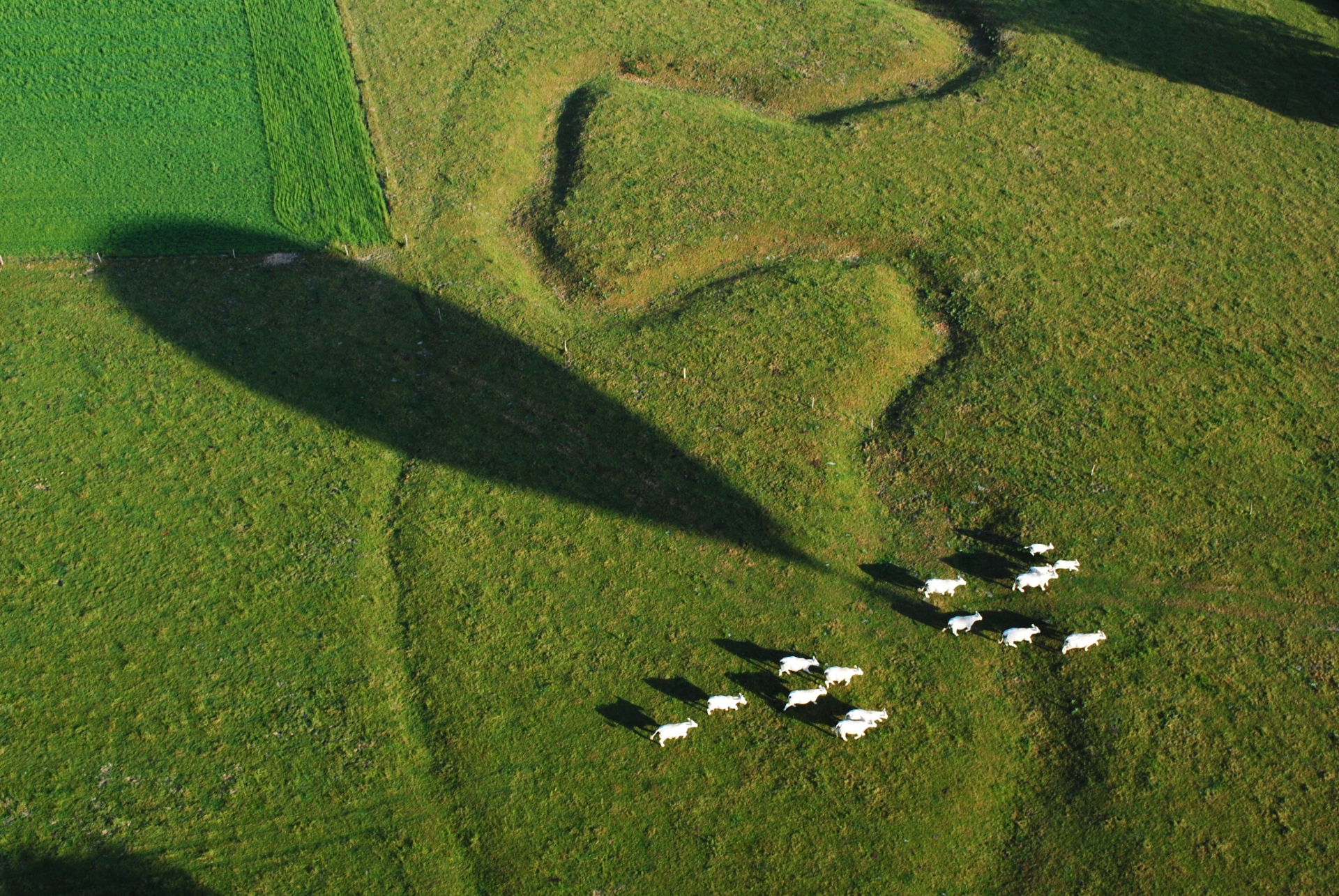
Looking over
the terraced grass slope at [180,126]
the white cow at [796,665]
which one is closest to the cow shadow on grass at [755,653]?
the white cow at [796,665]

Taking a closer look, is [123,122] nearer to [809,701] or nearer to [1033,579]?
[809,701]

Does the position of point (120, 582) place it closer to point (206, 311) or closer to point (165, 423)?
point (165, 423)

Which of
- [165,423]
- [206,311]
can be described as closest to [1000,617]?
[165,423]

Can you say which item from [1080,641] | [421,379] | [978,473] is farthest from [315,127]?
[1080,641]

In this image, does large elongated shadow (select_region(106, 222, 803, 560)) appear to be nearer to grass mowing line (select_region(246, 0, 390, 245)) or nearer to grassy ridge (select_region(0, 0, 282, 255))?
grass mowing line (select_region(246, 0, 390, 245))

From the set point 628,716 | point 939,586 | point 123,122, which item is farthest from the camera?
point 123,122

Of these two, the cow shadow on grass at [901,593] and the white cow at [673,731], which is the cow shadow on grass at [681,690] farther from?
the cow shadow on grass at [901,593]
